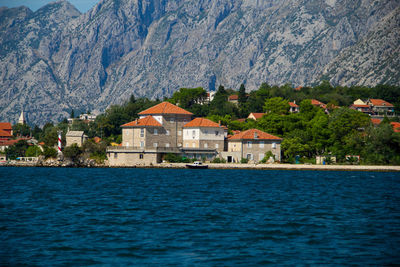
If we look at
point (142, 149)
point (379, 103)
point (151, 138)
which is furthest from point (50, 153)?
point (379, 103)

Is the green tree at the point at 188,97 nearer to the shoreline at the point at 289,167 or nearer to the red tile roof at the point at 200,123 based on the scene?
the red tile roof at the point at 200,123

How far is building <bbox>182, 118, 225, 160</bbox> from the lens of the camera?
82.8 m

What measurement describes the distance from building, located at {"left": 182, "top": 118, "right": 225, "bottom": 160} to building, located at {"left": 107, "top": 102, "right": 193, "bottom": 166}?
1.93 m

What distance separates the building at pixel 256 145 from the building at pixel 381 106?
67740mm

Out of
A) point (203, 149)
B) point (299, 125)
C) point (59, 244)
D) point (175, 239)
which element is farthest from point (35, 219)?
point (299, 125)

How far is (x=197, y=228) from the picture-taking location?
2289cm

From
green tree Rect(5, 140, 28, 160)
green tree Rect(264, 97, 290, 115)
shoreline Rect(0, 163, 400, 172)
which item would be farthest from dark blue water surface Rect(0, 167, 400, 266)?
green tree Rect(5, 140, 28, 160)

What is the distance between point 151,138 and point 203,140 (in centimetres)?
811

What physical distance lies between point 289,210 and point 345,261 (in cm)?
1263

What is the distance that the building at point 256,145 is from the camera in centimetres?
8062

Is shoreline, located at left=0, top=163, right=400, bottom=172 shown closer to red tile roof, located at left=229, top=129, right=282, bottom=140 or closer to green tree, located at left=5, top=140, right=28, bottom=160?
red tile roof, located at left=229, top=129, right=282, bottom=140

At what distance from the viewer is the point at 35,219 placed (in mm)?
25234

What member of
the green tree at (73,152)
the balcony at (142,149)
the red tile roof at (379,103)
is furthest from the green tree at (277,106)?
the red tile roof at (379,103)

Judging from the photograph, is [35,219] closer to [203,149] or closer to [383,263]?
[383,263]
